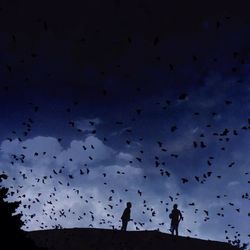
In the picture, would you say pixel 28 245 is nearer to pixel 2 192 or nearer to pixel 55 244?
pixel 2 192

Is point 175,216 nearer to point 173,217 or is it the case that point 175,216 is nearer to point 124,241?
point 173,217

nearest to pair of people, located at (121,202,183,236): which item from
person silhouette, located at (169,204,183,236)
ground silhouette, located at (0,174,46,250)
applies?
person silhouette, located at (169,204,183,236)

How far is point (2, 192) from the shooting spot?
6098 millimetres

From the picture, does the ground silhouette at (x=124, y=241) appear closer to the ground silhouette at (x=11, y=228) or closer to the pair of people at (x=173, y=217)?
the pair of people at (x=173, y=217)

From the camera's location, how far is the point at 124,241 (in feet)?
83.8

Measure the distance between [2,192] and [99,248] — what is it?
20407mm

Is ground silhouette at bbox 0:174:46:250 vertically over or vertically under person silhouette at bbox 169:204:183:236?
under

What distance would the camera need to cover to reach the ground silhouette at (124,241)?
25078 mm

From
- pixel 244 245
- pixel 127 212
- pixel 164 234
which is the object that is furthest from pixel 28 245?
pixel 244 245

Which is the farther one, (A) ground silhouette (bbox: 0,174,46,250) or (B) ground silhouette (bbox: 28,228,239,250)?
(B) ground silhouette (bbox: 28,228,239,250)

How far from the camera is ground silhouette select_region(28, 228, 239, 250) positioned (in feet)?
82.3

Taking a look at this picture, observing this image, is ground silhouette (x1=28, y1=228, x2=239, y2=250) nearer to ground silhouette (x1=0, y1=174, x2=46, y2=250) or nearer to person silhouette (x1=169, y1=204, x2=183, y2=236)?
person silhouette (x1=169, y1=204, x2=183, y2=236)

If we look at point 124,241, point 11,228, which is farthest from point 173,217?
point 11,228

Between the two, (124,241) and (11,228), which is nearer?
(11,228)
